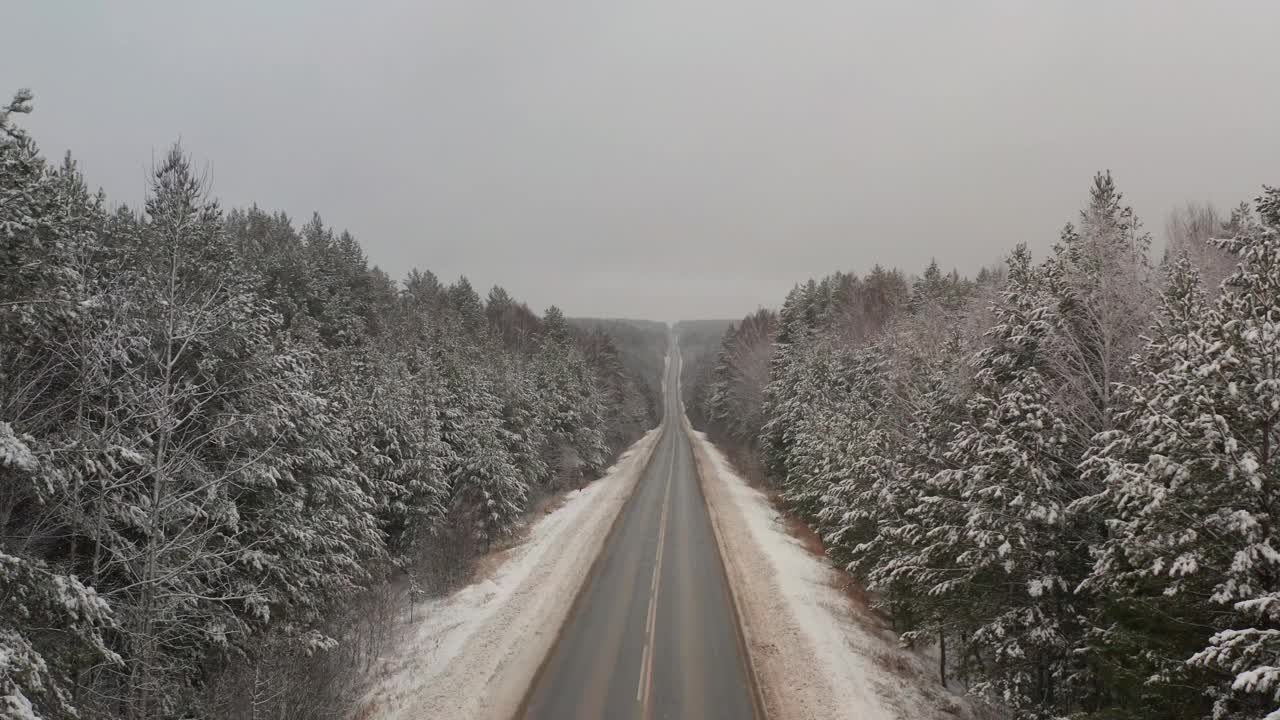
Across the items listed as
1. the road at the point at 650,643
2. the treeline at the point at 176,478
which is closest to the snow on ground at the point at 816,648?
the road at the point at 650,643

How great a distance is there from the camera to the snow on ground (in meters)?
14.7

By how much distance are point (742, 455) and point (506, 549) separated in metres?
35.8

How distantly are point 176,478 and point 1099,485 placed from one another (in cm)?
1912

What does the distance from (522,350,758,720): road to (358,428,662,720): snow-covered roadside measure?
66 cm

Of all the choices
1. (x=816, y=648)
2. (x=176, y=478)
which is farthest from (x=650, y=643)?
(x=176, y=478)

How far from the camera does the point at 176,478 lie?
1196 cm

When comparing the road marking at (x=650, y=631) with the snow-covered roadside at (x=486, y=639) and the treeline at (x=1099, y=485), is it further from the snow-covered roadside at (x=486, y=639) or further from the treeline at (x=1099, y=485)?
the treeline at (x=1099, y=485)

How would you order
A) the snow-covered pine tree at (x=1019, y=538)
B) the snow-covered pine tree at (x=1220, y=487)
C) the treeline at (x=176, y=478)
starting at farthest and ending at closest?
the snow-covered pine tree at (x=1019, y=538), the treeline at (x=176, y=478), the snow-covered pine tree at (x=1220, y=487)

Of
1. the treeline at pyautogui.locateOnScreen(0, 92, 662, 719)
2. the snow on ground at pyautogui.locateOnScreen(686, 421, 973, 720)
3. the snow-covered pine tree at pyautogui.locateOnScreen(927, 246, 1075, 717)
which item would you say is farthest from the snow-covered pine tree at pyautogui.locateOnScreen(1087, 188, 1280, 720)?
the treeline at pyautogui.locateOnScreen(0, 92, 662, 719)

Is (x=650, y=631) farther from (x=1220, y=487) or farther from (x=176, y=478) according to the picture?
(x=1220, y=487)

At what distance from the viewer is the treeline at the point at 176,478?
8.09m

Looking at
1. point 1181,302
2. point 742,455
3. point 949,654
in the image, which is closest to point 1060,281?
point 1181,302

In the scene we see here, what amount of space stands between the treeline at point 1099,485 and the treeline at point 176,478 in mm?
13449

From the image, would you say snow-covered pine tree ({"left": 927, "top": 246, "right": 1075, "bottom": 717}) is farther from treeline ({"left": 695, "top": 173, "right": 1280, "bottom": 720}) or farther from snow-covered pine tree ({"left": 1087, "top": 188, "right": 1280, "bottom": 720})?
snow-covered pine tree ({"left": 1087, "top": 188, "right": 1280, "bottom": 720})
